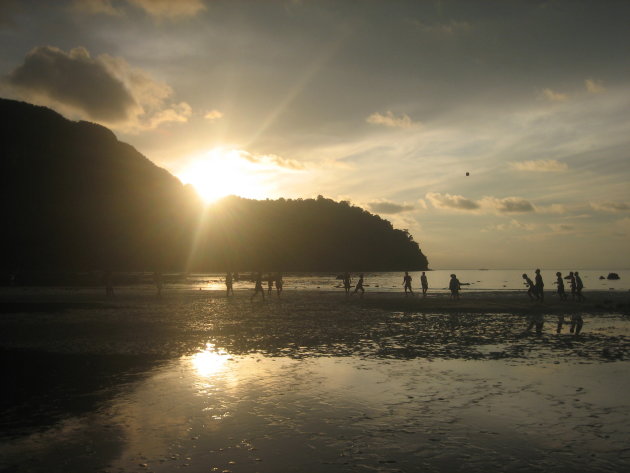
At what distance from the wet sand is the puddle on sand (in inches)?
1.5

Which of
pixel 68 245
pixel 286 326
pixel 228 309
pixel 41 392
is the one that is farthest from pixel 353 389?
pixel 68 245

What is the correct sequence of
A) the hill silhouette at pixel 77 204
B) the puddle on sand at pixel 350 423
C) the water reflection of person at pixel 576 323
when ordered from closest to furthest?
the puddle on sand at pixel 350 423
the water reflection of person at pixel 576 323
the hill silhouette at pixel 77 204

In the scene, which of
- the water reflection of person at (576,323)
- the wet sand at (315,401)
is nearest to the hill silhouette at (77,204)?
the water reflection of person at (576,323)

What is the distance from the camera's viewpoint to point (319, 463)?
21.1 ft

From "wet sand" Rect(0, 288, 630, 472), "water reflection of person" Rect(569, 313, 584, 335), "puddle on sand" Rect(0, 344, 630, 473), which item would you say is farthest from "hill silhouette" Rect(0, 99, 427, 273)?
"puddle on sand" Rect(0, 344, 630, 473)

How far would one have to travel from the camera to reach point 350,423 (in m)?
8.16

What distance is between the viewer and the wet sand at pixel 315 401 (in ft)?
22.0

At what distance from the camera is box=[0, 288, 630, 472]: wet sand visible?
6691mm

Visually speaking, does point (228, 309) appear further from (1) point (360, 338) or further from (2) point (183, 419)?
(2) point (183, 419)

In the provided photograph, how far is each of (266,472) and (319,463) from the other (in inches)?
30.4

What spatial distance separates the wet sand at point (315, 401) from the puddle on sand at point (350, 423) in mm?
39

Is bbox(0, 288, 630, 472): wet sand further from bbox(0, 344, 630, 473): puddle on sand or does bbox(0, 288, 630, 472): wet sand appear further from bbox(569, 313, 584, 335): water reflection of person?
bbox(569, 313, 584, 335): water reflection of person

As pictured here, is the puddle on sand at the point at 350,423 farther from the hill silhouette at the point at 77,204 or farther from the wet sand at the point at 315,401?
the hill silhouette at the point at 77,204

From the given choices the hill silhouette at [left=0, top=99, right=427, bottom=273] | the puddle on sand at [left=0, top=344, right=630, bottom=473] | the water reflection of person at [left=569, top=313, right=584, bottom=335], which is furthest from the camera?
the hill silhouette at [left=0, top=99, right=427, bottom=273]
